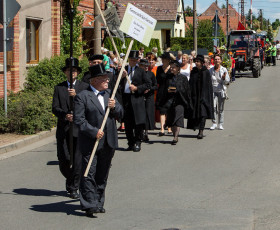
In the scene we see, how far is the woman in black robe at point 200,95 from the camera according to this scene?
47.3ft

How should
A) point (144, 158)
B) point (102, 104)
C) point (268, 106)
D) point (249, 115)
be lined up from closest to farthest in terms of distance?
point (102, 104) → point (144, 158) → point (249, 115) → point (268, 106)

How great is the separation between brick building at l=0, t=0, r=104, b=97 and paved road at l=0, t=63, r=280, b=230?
7.16m

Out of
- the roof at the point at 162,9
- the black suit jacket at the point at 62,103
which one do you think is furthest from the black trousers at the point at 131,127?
the roof at the point at 162,9

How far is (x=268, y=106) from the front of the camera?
20.9 m

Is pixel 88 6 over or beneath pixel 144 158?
over

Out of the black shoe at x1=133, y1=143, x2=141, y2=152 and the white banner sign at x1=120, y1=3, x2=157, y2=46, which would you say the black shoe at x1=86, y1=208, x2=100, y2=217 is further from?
the black shoe at x1=133, y1=143, x2=141, y2=152

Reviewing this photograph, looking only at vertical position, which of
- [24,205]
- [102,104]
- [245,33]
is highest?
[245,33]

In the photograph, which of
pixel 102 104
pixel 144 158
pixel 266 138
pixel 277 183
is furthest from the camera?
pixel 266 138

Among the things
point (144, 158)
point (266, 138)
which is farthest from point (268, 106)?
point (144, 158)

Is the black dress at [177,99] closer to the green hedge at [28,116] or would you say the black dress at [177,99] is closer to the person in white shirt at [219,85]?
the person in white shirt at [219,85]

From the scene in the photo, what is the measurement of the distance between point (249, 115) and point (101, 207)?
11.4m

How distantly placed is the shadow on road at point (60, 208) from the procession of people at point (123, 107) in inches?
12.4

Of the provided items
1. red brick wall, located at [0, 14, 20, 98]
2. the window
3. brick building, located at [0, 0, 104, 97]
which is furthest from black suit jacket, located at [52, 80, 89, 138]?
the window

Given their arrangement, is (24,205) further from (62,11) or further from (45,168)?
(62,11)
